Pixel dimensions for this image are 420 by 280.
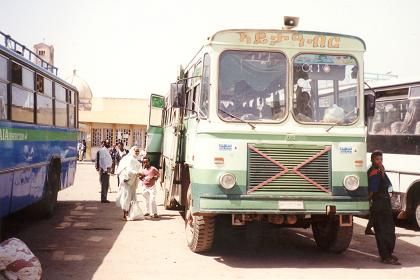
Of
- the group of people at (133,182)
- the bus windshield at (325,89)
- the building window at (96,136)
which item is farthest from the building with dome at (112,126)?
the bus windshield at (325,89)

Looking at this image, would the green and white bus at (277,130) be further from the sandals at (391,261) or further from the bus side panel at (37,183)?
the bus side panel at (37,183)

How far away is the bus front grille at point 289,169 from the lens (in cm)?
718

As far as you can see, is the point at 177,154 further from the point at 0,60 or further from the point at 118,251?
the point at 0,60

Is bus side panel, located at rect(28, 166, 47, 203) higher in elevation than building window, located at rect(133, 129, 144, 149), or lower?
lower

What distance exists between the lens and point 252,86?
24.1ft

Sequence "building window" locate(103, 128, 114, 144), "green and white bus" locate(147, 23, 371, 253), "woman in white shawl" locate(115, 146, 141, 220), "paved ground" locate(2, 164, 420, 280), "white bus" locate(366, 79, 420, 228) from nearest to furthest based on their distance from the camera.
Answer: "paved ground" locate(2, 164, 420, 280) → "green and white bus" locate(147, 23, 371, 253) → "white bus" locate(366, 79, 420, 228) → "woman in white shawl" locate(115, 146, 141, 220) → "building window" locate(103, 128, 114, 144)

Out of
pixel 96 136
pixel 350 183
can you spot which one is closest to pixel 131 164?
pixel 350 183

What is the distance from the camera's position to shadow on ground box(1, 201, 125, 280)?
7.02 meters

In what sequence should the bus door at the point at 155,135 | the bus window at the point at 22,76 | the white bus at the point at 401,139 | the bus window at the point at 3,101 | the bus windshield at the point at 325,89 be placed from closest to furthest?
the bus window at the point at 3,101, the bus windshield at the point at 325,89, the bus window at the point at 22,76, the white bus at the point at 401,139, the bus door at the point at 155,135

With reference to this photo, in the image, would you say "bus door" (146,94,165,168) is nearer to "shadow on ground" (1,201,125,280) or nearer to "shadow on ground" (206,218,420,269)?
"shadow on ground" (1,201,125,280)

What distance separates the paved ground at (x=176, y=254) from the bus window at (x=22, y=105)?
6.87 ft

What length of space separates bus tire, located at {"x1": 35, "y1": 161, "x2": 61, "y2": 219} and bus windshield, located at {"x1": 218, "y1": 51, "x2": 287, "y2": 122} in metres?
5.02

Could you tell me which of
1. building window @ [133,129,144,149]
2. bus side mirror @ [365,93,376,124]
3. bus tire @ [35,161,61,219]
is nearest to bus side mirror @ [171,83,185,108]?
bus side mirror @ [365,93,376,124]

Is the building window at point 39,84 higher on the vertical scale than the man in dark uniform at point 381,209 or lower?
higher
